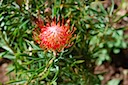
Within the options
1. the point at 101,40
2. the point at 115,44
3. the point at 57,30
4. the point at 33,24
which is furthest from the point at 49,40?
the point at 115,44

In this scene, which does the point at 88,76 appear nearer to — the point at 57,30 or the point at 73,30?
the point at 73,30

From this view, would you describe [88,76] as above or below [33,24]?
below

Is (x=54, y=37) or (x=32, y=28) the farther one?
(x=32, y=28)

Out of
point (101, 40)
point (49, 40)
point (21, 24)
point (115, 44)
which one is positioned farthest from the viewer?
point (115, 44)

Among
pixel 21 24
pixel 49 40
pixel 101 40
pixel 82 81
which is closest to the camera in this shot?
pixel 49 40

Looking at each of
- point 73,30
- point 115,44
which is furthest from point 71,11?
point 115,44

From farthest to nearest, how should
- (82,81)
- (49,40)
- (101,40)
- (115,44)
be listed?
(115,44), (101,40), (82,81), (49,40)

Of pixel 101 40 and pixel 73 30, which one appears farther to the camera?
pixel 101 40

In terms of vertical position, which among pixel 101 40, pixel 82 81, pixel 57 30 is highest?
pixel 57 30

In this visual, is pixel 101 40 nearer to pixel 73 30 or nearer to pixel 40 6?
pixel 73 30
